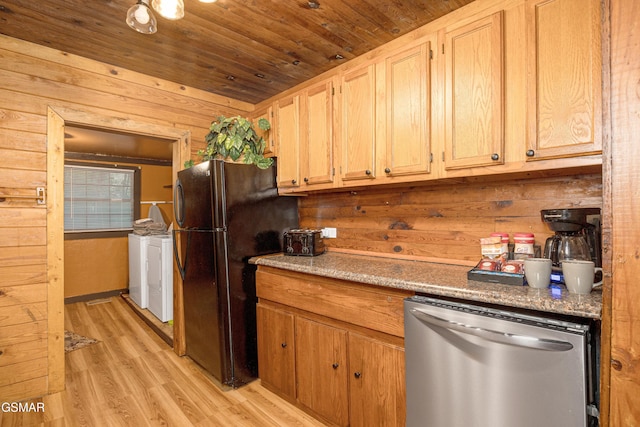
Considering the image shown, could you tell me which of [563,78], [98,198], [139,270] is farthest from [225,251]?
[98,198]

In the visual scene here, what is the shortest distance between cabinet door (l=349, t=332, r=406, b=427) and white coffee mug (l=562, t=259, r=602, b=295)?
753 millimetres

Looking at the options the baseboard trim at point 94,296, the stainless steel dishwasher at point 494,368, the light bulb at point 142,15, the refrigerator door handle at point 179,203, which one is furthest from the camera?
the baseboard trim at point 94,296

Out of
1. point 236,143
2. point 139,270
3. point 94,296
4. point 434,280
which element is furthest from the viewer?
point 94,296

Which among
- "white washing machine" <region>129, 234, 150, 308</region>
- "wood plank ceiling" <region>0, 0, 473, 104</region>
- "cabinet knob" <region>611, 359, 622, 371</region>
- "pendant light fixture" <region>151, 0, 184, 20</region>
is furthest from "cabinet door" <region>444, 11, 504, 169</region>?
"white washing machine" <region>129, 234, 150, 308</region>

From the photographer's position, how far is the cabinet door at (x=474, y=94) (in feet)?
4.93

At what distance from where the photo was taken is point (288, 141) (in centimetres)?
254

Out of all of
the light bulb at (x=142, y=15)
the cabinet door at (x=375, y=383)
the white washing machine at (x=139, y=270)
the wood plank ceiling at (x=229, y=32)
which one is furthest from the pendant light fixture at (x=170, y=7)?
the white washing machine at (x=139, y=270)

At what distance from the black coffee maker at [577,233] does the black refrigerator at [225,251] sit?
182cm

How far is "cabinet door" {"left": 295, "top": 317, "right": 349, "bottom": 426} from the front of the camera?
5.79 ft

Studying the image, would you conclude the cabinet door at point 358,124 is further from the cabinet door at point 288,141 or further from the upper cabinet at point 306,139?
the cabinet door at point 288,141

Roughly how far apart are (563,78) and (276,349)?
2162 millimetres

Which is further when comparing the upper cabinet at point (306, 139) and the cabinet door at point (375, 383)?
the upper cabinet at point (306, 139)

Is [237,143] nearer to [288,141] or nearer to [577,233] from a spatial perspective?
[288,141]

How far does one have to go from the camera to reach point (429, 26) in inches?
76.0
